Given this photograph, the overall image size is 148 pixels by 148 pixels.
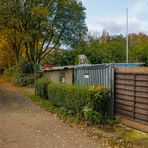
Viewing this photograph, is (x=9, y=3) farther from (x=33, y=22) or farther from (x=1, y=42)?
(x=1, y=42)

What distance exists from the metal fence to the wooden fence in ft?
0.69

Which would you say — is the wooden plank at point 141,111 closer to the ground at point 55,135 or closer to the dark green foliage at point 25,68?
the ground at point 55,135

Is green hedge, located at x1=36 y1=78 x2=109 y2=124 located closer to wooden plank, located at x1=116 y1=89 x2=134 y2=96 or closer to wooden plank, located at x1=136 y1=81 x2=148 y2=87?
wooden plank, located at x1=116 y1=89 x2=134 y2=96

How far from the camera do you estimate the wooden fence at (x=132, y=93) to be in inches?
469

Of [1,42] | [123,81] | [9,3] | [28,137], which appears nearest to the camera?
[28,137]

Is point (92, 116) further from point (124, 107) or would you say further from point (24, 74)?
point (24, 74)

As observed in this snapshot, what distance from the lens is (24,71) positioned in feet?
126

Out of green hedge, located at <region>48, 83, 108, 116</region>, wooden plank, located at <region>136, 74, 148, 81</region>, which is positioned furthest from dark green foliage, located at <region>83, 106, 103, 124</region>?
wooden plank, located at <region>136, 74, 148, 81</region>

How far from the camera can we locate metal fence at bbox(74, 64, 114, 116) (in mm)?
13930

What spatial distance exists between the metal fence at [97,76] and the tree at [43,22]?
20044 millimetres

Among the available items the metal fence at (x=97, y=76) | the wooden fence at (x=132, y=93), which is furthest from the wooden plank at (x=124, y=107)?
the metal fence at (x=97, y=76)

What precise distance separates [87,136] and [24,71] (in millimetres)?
28249

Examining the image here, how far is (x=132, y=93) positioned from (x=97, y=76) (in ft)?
9.46

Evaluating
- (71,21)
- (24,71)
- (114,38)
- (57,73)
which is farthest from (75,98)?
(114,38)
